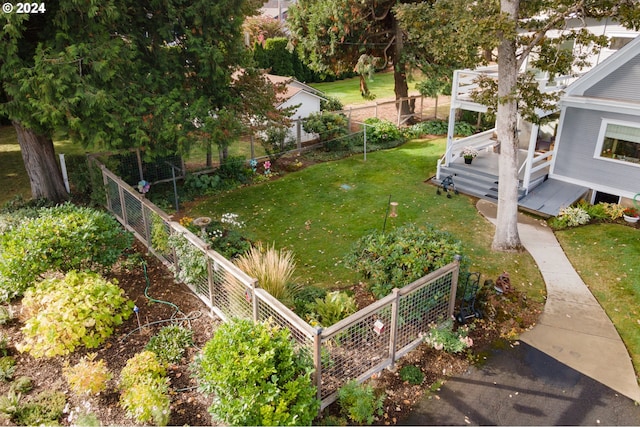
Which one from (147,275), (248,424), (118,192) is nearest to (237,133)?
(118,192)

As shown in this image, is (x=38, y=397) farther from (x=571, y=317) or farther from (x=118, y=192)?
(x=571, y=317)

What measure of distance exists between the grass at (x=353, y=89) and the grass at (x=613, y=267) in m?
20.1

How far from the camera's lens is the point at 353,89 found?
35344 mm

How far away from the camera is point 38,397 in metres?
6.47

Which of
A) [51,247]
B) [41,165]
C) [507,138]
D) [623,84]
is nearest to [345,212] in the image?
[507,138]

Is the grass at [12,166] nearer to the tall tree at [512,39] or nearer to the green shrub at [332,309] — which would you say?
the green shrub at [332,309]

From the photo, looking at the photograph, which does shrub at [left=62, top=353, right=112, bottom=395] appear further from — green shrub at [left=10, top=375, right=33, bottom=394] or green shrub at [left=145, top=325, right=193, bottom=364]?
green shrub at [left=145, top=325, right=193, bottom=364]

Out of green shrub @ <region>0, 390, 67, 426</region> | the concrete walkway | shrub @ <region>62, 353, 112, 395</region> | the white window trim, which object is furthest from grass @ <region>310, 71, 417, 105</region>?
green shrub @ <region>0, 390, 67, 426</region>

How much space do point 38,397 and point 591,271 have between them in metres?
10.9

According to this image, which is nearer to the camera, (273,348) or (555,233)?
(273,348)

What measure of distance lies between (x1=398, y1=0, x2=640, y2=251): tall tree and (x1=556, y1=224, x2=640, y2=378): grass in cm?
159

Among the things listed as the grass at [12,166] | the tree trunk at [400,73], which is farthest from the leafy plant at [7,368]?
the tree trunk at [400,73]

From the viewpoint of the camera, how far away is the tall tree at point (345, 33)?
19.3 meters

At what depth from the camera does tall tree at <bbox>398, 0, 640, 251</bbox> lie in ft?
29.8
